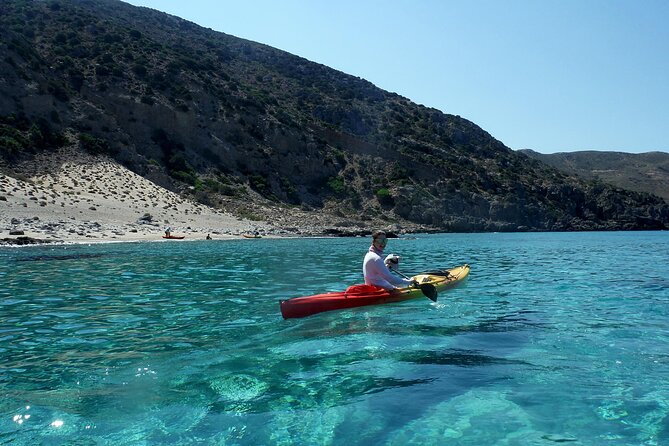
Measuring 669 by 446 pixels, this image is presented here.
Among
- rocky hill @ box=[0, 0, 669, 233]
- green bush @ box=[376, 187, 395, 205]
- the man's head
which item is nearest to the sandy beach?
rocky hill @ box=[0, 0, 669, 233]

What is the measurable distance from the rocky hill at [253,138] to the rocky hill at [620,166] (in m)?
40.5

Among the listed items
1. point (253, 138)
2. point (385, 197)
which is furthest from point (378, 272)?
point (253, 138)

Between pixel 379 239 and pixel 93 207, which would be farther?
pixel 93 207

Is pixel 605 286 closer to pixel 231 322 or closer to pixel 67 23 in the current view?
pixel 231 322

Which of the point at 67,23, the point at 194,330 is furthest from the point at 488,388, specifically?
the point at 67,23

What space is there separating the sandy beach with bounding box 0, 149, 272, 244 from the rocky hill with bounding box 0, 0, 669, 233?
2.29 m

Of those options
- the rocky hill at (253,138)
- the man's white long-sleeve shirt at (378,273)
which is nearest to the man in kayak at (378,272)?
the man's white long-sleeve shirt at (378,273)

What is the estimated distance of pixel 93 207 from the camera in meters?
36.4

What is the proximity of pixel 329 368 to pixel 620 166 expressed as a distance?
483 ft

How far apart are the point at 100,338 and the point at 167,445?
4283 mm

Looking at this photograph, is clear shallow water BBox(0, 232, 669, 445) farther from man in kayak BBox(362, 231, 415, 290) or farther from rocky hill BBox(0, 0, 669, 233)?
rocky hill BBox(0, 0, 669, 233)

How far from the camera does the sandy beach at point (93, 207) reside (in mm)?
31188

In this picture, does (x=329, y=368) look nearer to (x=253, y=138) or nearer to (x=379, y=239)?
(x=379, y=239)

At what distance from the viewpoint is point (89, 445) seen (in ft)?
15.4
